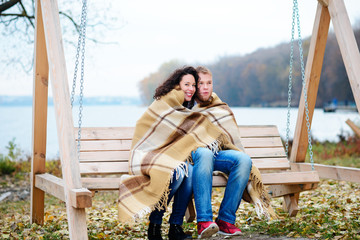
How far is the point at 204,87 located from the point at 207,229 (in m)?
1.26

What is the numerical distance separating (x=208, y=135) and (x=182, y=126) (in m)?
0.22

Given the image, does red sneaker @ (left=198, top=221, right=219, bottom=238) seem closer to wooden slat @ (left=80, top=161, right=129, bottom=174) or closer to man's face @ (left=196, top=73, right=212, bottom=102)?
wooden slat @ (left=80, top=161, right=129, bottom=174)

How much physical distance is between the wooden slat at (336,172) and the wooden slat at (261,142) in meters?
0.27

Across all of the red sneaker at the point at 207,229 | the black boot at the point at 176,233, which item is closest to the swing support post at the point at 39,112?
the black boot at the point at 176,233

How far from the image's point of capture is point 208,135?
339 centimetres

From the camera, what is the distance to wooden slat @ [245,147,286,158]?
4113 millimetres

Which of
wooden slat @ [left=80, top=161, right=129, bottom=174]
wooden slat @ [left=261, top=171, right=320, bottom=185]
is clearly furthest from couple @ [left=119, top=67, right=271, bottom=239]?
wooden slat @ [left=80, top=161, right=129, bottom=174]

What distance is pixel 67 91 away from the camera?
2783 millimetres

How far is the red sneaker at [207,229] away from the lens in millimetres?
2793

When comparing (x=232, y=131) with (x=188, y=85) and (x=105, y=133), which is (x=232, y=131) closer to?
(x=188, y=85)

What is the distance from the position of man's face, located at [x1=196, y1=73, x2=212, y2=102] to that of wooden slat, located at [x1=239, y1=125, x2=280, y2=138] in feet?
2.71

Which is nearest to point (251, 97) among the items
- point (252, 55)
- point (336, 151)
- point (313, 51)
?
point (252, 55)

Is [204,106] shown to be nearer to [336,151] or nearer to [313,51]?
[313,51]

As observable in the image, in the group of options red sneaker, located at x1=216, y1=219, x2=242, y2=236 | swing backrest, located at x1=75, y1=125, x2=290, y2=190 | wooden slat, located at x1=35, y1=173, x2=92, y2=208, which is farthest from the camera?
swing backrest, located at x1=75, y1=125, x2=290, y2=190
